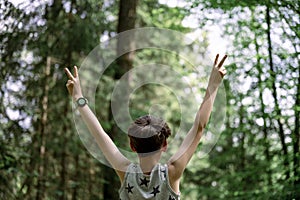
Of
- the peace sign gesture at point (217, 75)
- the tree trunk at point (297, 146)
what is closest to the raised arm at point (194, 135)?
the peace sign gesture at point (217, 75)

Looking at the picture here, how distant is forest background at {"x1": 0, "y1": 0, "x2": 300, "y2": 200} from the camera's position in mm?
6648

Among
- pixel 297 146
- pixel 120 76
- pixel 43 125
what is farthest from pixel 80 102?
pixel 43 125

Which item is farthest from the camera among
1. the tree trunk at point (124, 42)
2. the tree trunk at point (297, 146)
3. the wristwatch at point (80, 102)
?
the tree trunk at point (124, 42)

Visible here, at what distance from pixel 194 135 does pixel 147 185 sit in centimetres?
33

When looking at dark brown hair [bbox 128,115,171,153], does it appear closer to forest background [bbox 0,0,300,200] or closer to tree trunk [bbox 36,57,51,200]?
forest background [bbox 0,0,300,200]

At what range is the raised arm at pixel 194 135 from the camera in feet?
8.11

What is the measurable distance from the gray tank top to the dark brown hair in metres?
0.10

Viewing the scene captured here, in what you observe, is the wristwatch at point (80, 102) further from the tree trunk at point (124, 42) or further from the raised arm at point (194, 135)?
the tree trunk at point (124, 42)

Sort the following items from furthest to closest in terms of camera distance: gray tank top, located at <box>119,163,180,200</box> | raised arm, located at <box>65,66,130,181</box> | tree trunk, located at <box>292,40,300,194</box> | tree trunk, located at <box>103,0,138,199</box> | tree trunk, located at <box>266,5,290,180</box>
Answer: tree trunk, located at <box>103,0,138,199</box> < tree trunk, located at <box>266,5,290,180</box> < tree trunk, located at <box>292,40,300,194</box> < raised arm, located at <box>65,66,130,181</box> < gray tank top, located at <box>119,163,180,200</box>

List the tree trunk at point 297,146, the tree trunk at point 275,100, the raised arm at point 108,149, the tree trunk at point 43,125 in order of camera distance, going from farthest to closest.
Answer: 1. the tree trunk at point 43,125
2. the tree trunk at point 275,100
3. the tree trunk at point 297,146
4. the raised arm at point 108,149

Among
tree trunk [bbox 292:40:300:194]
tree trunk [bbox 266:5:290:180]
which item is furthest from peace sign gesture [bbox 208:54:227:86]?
tree trunk [bbox 266:5:290:180]

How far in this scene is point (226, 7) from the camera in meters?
6.36

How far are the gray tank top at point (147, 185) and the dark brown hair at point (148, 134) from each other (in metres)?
0.10

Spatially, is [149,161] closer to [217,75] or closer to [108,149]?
[108,149]
